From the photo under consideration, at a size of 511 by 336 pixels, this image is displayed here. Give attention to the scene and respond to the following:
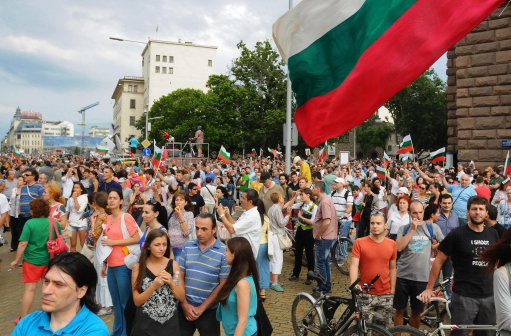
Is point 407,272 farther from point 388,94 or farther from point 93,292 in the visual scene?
point 93,292

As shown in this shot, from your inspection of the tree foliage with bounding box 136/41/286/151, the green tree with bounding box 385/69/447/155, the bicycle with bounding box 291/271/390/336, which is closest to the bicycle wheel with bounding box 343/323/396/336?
the bicycle with bounding box 291/271/390/336

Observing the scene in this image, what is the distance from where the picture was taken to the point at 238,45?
47.8m

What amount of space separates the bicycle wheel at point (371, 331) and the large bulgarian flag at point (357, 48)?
2106 mm

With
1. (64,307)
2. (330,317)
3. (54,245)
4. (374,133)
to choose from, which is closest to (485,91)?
(330,317)

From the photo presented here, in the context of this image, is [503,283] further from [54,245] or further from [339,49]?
[54,245]

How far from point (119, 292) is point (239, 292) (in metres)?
2.30

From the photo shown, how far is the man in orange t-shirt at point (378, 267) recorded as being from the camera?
520 cm

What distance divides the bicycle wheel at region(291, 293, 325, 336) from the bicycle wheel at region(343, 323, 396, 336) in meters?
0.75

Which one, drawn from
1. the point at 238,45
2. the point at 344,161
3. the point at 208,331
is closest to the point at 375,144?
the point at 238,45

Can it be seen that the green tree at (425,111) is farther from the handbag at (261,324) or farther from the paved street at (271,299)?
the handbag at (261,324)

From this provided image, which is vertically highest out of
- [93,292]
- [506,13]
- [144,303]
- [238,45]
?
[238,45]

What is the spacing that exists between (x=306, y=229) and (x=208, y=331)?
4.93 meters

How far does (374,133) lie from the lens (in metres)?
75.4

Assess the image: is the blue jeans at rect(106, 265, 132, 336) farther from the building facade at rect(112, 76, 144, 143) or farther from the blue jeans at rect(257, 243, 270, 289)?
the building facade at rect(112, 76, 144, 143)
